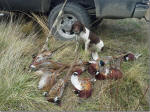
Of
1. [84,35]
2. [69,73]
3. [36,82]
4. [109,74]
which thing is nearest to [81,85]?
[69,73]

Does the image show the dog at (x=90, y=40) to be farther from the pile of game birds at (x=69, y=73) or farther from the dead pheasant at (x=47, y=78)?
the dead pheasant at (x=47, y=78)

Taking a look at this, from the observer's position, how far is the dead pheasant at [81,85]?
3781 mm

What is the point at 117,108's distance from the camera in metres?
3.35

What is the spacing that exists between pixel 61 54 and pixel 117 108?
73.8 inches

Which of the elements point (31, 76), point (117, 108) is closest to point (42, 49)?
point (31, 76)

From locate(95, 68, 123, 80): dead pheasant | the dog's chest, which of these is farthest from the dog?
locate(95, 68, 123, 80): dead pheasant

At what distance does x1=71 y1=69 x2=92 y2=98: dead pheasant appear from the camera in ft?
12.4

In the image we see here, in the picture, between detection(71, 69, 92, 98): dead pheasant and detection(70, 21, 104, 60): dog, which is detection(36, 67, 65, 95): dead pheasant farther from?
detection(70, 21, 104, 60): dog

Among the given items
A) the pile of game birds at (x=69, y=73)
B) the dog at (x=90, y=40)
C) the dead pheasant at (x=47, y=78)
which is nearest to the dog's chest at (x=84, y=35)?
the dog at (x=90, y=40)

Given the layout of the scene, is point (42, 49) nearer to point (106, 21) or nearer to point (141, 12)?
point (141, 12)

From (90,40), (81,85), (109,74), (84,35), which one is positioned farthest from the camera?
(90,40)

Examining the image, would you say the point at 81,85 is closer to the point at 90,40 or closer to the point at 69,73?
the point at 69,73

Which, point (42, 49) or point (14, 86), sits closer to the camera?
point (14, 86)

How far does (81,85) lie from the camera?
3881 millimetres
